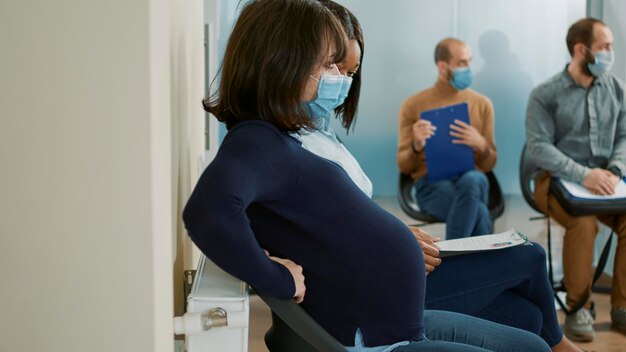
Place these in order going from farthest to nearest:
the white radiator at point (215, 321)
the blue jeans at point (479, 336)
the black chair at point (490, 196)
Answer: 1. the black chair at point (490, 196)
2. the blue jeans at point (479, 336)
3. the white radiator at point (215, 321)

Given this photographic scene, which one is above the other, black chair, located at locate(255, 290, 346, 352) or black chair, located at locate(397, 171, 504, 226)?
black chair, located at locate(255, 290, 346, 352)

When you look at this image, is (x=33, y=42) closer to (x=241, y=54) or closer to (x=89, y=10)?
(x=89, y=10)

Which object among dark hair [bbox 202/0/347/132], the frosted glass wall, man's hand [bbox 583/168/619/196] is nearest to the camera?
dark hair [bbox 202/0/347/132]

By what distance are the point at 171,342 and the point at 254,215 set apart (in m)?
0.28

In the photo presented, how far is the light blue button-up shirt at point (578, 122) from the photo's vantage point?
435 centimetres

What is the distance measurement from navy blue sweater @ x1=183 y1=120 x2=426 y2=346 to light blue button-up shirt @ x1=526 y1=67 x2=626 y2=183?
2857mm

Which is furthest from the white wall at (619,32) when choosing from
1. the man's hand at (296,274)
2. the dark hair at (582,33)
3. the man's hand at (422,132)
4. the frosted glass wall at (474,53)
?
the man's hand at (296,274)

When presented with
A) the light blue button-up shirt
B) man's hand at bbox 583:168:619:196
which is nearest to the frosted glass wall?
the light blue button-up shirt

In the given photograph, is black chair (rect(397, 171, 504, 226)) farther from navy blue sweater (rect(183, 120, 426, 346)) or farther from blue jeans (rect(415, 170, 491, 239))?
navy blue sweater (rect(183, 120, 426, 346))

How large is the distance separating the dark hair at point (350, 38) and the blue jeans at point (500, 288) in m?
0.41

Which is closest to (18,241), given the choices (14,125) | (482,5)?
(14,125)

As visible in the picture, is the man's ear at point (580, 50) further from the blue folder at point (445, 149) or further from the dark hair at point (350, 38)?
the dark hair at point (350, 38)

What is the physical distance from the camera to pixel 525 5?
555cm

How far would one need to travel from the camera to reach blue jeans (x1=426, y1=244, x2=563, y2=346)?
2.04 metres
